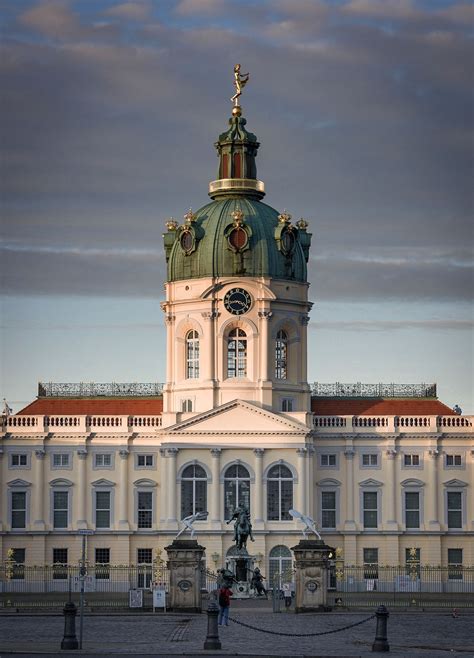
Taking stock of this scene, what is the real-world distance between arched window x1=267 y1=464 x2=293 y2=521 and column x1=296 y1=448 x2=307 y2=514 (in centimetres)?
73

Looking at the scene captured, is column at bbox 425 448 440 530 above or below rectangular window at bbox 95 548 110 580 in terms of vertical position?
above

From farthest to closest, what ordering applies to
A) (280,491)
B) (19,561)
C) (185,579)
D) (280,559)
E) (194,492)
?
(19,561)
(194,492)
(280,491)
(280,559)
(185,579)

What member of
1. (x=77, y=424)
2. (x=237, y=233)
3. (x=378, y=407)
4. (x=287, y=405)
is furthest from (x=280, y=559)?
(x=237, y=233)

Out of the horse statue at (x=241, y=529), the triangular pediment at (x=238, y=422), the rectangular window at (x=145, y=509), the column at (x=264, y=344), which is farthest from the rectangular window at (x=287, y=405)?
the horse statue at (x=241, y=529)

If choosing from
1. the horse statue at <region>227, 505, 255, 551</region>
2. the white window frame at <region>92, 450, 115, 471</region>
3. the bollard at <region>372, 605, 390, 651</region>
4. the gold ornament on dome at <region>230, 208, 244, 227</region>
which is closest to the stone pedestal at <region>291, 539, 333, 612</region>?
the horse statue at <region>227, 505, 255, 551</region>

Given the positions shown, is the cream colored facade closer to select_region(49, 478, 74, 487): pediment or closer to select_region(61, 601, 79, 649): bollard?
select_region(49, 478, 74, 487): pediment

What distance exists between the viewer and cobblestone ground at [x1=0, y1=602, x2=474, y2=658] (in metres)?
66.2

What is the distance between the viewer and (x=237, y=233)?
138 meters

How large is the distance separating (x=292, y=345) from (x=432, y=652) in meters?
74.1

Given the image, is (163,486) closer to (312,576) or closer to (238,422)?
(238,422)

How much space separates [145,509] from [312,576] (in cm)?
4861

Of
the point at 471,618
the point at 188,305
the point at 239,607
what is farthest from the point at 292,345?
the point at 471,618

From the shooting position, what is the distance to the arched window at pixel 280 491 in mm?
133875

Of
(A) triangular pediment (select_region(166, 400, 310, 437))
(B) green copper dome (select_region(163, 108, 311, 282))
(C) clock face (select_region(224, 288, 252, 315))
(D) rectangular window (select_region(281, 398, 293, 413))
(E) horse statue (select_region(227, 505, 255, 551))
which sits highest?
(B) green copper dome (select_region(163, 108, 311, 282))
